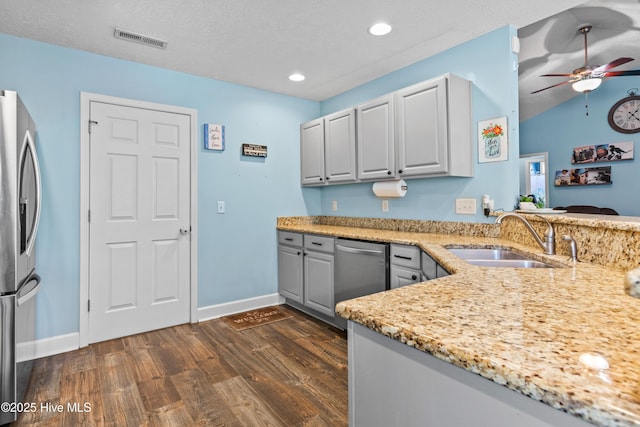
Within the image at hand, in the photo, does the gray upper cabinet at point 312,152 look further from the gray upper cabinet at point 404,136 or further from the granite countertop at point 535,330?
the granite countertop at point 535,330

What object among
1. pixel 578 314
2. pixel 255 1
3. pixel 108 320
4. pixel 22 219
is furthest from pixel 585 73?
pixel 108 320

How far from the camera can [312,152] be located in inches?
151

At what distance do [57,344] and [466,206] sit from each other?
11.3ft

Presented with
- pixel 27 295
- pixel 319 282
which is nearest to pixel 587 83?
pixel 319 282

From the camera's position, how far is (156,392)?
2037 millimetres

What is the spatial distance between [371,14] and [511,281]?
198cm

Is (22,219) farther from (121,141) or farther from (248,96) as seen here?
(248,96)

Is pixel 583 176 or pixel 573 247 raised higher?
pixel 583 176

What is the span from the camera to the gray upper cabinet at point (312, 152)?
3698 mm

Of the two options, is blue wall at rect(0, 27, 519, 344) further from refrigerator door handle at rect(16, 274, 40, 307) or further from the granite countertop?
the granite countertop

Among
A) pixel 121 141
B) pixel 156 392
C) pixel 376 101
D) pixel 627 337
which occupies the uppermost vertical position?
pixel 376 101

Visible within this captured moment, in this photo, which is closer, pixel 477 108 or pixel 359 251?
pixel 477 108

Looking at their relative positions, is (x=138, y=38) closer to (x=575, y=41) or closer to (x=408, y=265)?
(x=408, y=265)

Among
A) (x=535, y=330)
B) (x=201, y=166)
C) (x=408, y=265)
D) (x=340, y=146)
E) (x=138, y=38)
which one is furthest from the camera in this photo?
(x=340, y=146)
